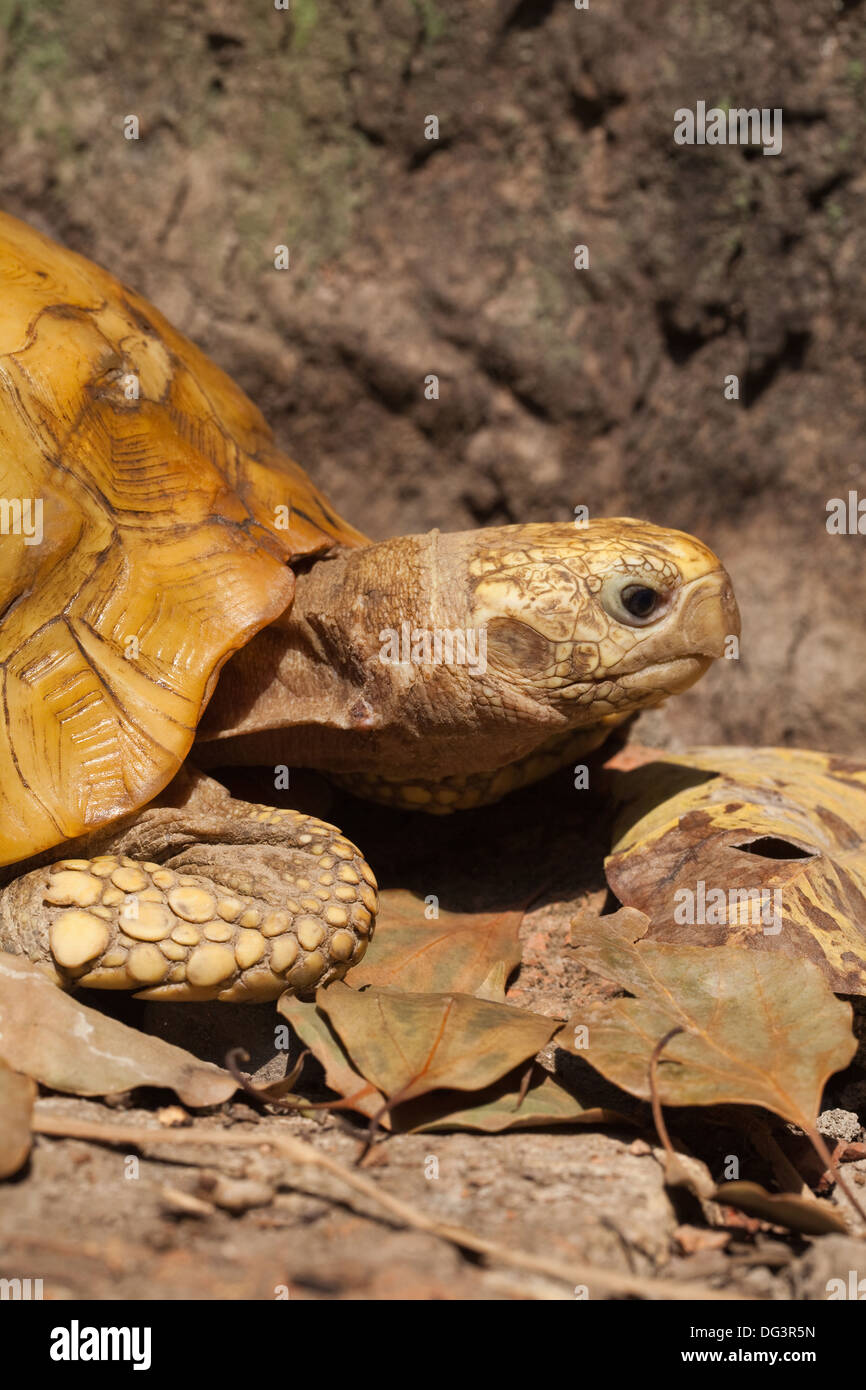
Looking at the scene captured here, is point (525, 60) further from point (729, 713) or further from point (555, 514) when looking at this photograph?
point (729, 713)

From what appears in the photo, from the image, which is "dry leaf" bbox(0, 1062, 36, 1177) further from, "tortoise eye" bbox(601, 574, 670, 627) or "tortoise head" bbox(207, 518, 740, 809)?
"tortoise eye" bbox(601, 574, 670, 627)

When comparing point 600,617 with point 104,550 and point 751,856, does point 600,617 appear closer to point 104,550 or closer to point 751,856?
point 751,856

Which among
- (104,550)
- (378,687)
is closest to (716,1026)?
(378,687)

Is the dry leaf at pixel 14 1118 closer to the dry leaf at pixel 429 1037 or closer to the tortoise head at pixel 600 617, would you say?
the dry leaf at pixel 429 1037

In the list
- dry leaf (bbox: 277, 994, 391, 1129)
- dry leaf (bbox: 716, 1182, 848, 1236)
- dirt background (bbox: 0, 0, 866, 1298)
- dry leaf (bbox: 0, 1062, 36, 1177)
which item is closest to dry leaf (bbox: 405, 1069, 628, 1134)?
dry leaf (bbox: 277, 994, 391, 1129)

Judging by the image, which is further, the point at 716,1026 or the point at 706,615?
the point at 706,615
